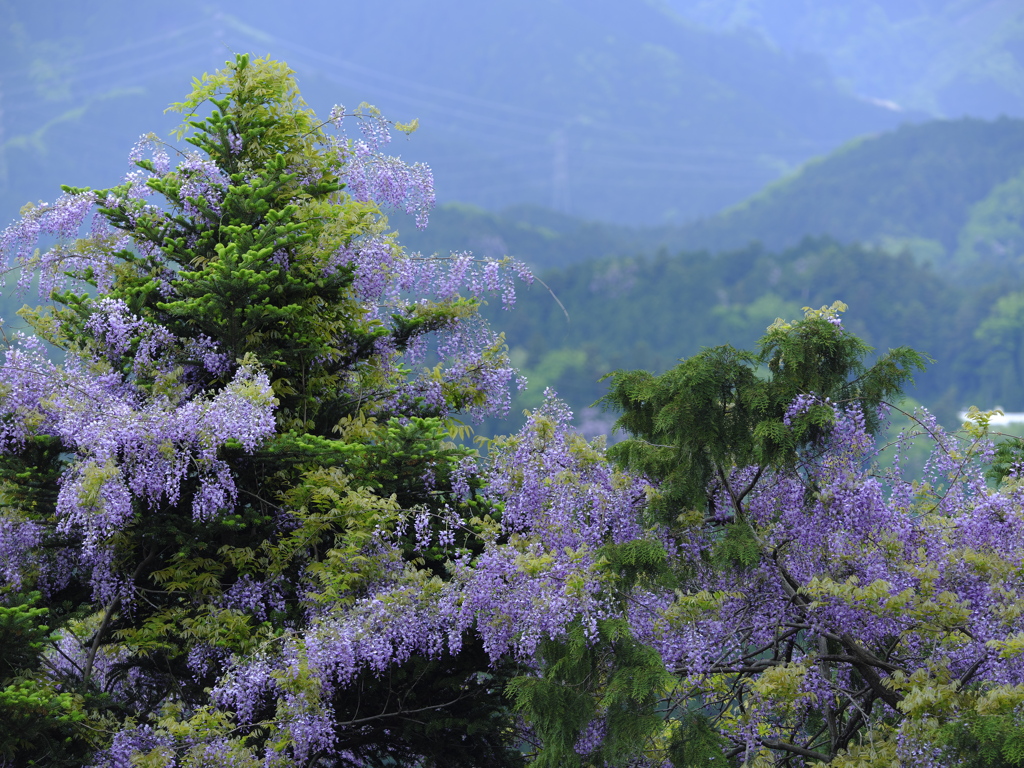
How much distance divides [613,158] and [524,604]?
6856 inches

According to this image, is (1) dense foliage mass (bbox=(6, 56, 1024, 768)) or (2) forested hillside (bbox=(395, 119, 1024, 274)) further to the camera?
(2) forested hillside (bbox=(395, 119, 1024, 274))

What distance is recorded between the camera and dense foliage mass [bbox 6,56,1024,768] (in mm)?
7340

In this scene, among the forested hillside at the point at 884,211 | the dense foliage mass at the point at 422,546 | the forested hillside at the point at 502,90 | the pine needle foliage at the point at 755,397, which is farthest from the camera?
the forested hillside at the point at 502,90

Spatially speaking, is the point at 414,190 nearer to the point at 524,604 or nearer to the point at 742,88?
the point at 524,604

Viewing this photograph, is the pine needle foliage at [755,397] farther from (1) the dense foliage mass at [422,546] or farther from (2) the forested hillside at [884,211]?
(2) the forested hillside at [884,211]

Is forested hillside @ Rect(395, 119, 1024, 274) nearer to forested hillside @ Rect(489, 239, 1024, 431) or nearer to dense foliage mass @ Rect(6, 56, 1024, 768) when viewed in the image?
forested hillside @ Rect(489, 239, 1024, 431)

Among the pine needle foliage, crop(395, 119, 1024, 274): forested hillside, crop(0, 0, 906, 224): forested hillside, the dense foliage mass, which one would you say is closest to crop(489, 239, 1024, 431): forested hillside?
crop(395, 119, 1024, 274): forested hillside

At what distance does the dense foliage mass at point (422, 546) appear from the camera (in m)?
7.34

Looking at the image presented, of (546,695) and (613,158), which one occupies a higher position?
(613,158)

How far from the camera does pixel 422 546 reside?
29.6 ft

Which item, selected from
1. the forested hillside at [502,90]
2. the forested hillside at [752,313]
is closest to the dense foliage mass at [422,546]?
the forested hillside at [752,313]

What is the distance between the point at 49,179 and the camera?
13025 cm

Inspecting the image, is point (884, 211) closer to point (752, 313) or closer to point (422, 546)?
point (752, 313)

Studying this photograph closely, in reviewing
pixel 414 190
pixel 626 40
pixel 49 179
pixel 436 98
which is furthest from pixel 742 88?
pixel 414 190
